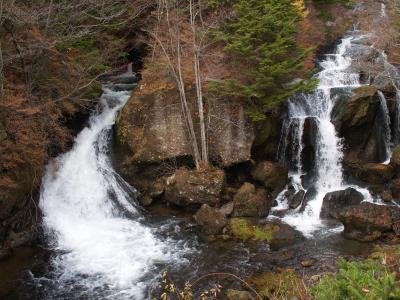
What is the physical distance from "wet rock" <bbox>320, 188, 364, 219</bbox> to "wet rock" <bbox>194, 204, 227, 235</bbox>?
3.73 metres

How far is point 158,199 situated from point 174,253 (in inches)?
133

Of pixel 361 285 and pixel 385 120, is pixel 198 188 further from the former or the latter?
pixel 361 285

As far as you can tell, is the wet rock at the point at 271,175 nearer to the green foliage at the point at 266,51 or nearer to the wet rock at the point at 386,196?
the green foliage at the point at 266,51

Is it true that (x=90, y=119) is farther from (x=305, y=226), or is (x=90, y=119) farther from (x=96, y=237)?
(x=305, y=226)

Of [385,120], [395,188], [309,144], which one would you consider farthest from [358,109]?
[395,188]

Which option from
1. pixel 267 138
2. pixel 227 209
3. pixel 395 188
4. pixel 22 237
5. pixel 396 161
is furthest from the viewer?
pixel 267 138

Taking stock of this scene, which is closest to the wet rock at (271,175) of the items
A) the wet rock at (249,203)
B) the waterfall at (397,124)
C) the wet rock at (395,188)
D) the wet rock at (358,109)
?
the wet rock at (249,203)

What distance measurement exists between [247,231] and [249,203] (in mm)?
1250

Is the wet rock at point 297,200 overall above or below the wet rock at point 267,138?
below

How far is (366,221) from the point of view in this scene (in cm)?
1291

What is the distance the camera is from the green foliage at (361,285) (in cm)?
418

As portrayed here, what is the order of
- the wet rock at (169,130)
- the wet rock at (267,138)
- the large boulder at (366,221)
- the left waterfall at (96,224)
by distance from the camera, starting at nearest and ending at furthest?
1. the left waterfall at (96,224)
2. the large boulder at (366,221)
3. the wet rock at (169,130)
4. the wet rock at (267,138)

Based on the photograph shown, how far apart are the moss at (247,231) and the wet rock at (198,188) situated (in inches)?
52.1


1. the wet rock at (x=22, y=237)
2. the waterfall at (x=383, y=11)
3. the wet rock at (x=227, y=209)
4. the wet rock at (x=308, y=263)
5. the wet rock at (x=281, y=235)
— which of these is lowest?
the wet rock at (x=308, y=263)
